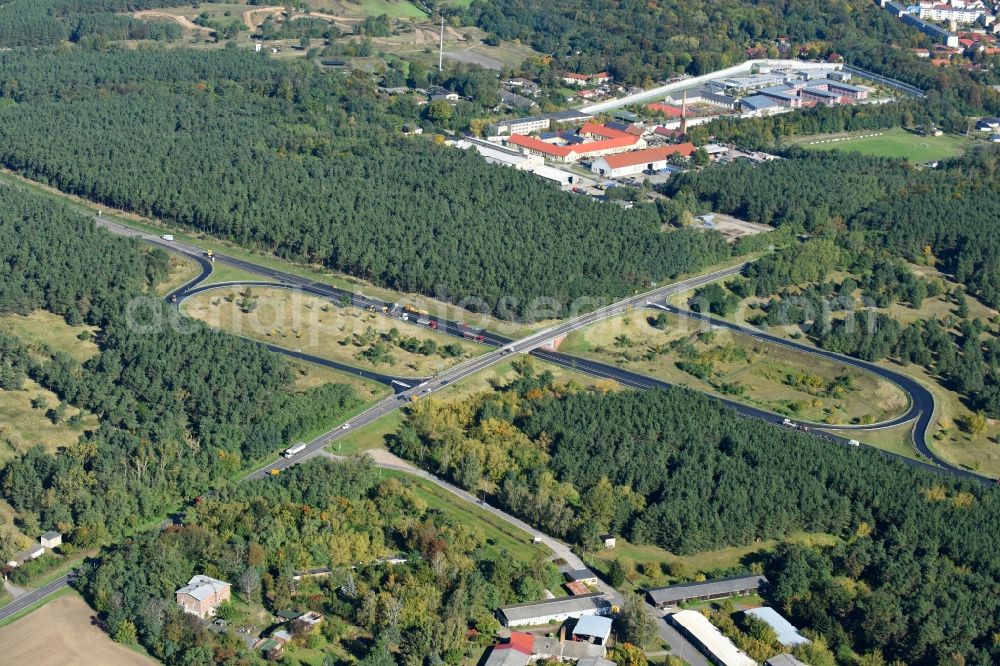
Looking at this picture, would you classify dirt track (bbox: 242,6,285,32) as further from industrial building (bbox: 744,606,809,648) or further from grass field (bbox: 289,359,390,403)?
industrial building (bbox: 744,606,809,648)

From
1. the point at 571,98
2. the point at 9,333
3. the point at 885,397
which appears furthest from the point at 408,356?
the point at 571,98

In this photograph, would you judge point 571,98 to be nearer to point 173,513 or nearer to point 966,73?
point 966,73

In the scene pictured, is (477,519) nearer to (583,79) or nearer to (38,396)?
(38,396)

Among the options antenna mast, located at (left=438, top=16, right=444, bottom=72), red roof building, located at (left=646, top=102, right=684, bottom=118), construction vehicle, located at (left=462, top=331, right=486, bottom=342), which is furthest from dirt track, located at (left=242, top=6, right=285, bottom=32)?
construction vehicle, located at (left=462, top=331, right=486, bottom=342)

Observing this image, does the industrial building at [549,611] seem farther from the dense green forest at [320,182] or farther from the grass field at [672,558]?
the dense green forest at [320,182]

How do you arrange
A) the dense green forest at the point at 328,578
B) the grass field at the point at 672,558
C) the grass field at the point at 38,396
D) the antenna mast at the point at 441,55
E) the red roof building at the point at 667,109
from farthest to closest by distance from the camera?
1. the antenna mast at the point at 441,55
2. the red roof building at the point at 667,109
3. the grass field at the point at 38,396
4. the grass field at the point at 672,558
5. the dense green forest at the point at 328,578

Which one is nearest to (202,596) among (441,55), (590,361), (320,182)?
(590,361)

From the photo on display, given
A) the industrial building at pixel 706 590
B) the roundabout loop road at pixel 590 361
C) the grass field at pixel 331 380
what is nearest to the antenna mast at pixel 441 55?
the roundabout loop road at pixel 590 361
